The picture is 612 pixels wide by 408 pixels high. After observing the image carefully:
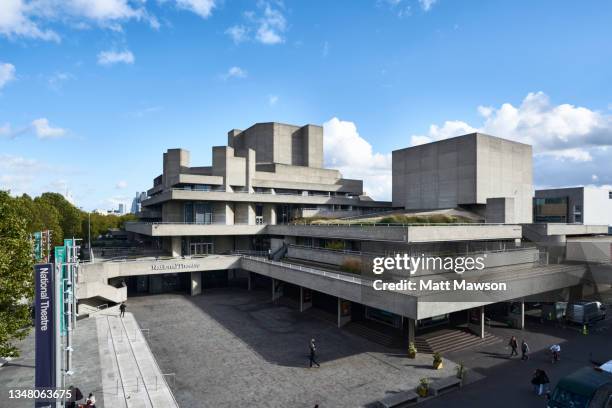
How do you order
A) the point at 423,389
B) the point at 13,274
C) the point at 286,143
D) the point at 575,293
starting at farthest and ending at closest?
the point at 286,143
the point at 575,293
the point at 423,389
the point at 13,274

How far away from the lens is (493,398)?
1988 cm

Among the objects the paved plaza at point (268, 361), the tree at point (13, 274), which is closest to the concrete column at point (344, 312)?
the paved plaza at point (268, 361)

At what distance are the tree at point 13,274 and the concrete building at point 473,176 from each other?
154ft

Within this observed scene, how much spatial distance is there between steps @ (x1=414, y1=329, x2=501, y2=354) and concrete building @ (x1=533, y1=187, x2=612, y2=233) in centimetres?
6343

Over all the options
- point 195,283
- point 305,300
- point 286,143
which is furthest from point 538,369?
point 286,143

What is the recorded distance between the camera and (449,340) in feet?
92.4

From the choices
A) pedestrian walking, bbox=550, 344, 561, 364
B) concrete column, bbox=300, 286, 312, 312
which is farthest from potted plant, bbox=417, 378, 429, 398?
concrete column, bbox=300, 286, 312, 312

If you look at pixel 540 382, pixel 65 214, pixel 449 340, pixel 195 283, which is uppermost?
pixel 65 214

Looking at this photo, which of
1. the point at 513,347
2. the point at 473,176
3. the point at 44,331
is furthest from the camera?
the point at 473,176

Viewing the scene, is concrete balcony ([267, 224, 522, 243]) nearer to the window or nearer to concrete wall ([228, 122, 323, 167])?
concrete wall ([228, 122, 323, 167])

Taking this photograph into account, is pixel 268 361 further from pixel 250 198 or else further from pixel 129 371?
pixel 250 198

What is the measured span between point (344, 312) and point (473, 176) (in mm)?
27402

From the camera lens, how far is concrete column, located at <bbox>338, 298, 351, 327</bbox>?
1271 inches

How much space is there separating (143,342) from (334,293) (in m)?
15.6
